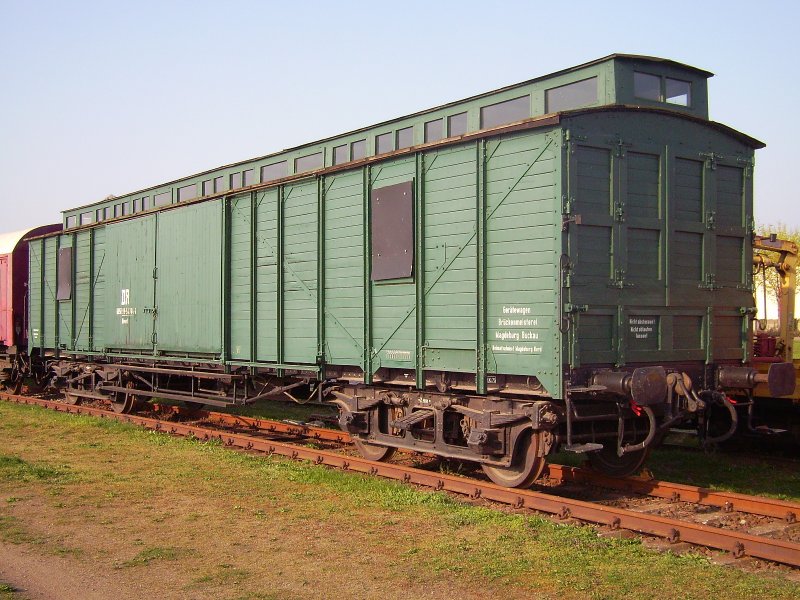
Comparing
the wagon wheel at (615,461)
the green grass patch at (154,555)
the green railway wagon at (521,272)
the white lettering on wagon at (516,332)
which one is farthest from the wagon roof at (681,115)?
the green grass patch at (154,555)

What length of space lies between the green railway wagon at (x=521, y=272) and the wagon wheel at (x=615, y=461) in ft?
0.09

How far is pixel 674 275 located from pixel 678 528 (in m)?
3.15

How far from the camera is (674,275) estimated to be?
8.98m

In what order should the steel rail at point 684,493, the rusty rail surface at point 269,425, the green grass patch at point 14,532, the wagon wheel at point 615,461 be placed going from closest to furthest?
the green grass patch at point 14,532
the steel rail at point 684,493
the wagon wheel at point 615,461
the rusty rail surface at point 269,425

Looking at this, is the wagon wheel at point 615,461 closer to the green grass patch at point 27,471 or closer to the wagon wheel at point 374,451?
the wagon wheel at point 374,451

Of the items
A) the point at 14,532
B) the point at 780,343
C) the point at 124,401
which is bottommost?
the point at 14,532

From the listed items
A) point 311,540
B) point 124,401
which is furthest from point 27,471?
point 124,401

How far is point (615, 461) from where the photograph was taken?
961 cm

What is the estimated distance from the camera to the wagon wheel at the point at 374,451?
34.7ft

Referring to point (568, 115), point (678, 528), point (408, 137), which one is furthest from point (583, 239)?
point (408, 137)

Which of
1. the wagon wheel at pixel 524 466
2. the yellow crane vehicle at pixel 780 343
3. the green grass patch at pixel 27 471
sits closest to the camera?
the wagon wheel at pixel 524 466

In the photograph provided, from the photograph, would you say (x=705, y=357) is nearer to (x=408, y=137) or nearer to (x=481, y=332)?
(x=481, y=332)

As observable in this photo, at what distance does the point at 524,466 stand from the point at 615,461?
A: 1.56 metres

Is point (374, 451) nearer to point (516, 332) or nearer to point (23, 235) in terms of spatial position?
point (516, 332)
